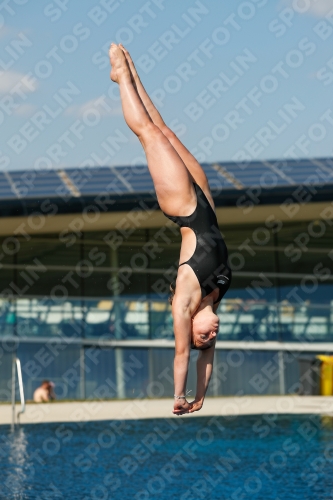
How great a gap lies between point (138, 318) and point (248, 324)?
3002 millimetres

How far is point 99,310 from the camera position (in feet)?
76.4

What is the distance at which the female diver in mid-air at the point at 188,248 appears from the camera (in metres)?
6.04

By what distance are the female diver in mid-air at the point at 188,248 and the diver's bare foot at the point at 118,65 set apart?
0.01 m

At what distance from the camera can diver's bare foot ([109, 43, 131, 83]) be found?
6.61 m

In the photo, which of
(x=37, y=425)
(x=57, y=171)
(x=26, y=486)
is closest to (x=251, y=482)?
(x=26, y=486)

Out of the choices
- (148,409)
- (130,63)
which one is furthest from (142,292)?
(130,63)

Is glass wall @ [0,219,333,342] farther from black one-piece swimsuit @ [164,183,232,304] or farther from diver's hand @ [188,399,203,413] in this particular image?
black one-piece swimsuit @ [164,183,232,304]

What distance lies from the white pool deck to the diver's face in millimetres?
9773

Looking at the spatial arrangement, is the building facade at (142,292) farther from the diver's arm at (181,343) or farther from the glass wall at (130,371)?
the diver's arm at (181,343)

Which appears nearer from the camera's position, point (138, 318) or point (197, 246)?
point (197, 246)

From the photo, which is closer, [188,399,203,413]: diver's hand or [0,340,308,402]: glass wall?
[188,399,203,413]: diver's hand

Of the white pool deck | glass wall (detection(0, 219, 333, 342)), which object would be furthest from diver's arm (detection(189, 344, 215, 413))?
glass wall (detection(0, 219, 333, 342))

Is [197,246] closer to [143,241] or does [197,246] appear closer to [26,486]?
Answer: [26,486]

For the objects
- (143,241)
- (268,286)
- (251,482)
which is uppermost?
(251,482)
